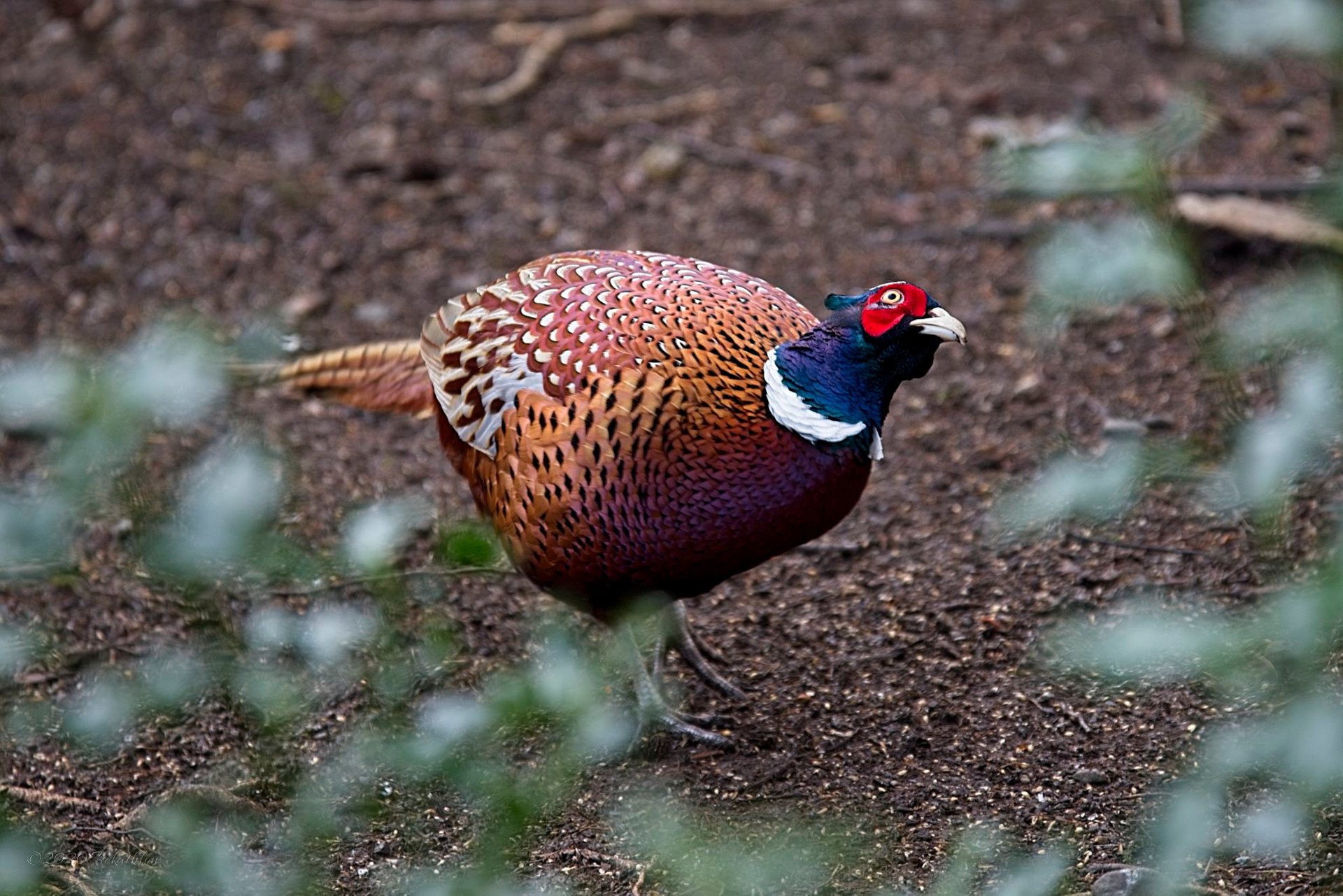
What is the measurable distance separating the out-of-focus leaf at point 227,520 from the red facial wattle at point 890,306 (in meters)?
1.66

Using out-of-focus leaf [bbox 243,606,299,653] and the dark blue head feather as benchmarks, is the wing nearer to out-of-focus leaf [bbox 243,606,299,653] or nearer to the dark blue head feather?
the dark blue head feather

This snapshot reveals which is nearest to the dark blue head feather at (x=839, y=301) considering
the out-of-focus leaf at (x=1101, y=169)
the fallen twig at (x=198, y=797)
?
the out-of-focus leaf at (x=1101, y=169)

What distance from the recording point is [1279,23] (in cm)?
197

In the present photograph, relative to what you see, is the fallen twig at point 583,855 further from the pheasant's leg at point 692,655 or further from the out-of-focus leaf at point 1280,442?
the out-of-focus leaf at point 1280,442

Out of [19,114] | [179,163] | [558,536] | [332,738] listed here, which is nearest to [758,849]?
[558,536]

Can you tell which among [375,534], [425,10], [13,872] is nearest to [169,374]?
[375,534]

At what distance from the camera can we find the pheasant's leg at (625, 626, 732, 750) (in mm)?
3504

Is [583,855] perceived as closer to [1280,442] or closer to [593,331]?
[593,331]

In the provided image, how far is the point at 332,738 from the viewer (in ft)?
11.5

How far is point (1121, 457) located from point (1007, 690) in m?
1.74

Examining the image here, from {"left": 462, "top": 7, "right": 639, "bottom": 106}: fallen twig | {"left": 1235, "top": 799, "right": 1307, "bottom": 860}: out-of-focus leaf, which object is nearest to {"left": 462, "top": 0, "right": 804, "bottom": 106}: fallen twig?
{"left": 462, "top": 7, "right": 639, "bottom": 106}: fallen twig

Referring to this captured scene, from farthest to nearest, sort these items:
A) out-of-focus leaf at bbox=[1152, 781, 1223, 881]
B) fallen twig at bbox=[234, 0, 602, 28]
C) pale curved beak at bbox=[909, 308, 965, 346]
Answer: fallen twig at bbox=[234, 0, 602, 28] → pale curved beak at bbox=[909, 308, 965, 346] → out-of-focus leaf at bbox=[1152, 781, 1223, 881]

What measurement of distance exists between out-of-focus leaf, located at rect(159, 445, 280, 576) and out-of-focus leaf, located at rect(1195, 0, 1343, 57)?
1431mm

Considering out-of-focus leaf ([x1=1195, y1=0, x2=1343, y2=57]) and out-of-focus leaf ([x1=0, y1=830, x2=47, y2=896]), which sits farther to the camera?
out-of-focus leaf ([x1=1195, y1=0, x2=1343, y2=57])
